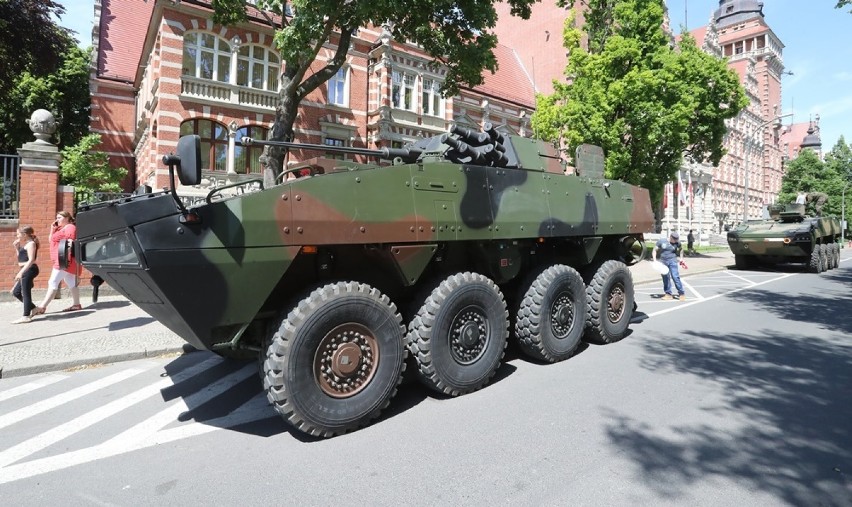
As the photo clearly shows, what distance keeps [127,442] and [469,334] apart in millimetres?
2599

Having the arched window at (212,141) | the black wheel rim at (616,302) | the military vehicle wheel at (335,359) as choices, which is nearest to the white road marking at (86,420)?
the military vehicle wheel at (335,359)

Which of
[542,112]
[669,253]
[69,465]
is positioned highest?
[542,112]

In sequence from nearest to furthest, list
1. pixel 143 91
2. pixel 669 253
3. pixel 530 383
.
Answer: pixel 530 383, pixel 669 253, pixel 143 91

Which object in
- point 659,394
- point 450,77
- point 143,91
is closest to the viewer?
point 659,394

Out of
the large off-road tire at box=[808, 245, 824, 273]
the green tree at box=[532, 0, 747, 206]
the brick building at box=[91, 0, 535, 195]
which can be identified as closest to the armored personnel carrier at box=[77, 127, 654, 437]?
the brick building at box=[91, 0, 535, 195]

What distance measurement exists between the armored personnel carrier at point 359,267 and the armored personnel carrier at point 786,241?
1343 cm

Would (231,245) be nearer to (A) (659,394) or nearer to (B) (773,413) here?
(A) (659,394)

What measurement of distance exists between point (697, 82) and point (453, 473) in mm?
20783

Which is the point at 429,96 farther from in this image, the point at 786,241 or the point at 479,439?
the point at 479,439

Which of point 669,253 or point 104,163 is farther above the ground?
point 104,163

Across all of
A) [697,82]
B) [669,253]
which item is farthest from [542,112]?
[669,253]

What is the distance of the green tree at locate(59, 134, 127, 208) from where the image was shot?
18.4 meters

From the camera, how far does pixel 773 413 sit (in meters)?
3.75

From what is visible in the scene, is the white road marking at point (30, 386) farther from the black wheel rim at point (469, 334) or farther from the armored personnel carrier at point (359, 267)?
the black wheel rim at point (469, 334)
